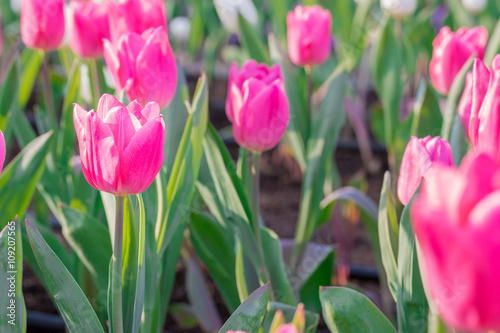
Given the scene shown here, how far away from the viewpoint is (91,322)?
653 mm

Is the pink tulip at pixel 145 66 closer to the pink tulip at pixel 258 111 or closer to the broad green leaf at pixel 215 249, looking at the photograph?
the pink tulip at pixel 258 111

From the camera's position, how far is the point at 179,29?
2.36 meters

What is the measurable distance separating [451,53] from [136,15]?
460 millimetres

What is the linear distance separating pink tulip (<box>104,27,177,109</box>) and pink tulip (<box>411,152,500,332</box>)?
467 millimetres

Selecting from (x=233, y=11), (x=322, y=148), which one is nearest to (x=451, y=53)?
(x=322, y=148)

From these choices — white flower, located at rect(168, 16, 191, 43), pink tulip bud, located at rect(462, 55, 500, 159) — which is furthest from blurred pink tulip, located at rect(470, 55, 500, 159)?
white flower, located at rect(168, 16, 191, 43)

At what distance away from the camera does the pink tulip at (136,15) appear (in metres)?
0.86

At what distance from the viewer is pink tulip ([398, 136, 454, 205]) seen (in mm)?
613

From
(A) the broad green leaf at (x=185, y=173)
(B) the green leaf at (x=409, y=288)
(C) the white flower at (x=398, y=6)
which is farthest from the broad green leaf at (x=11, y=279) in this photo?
(C) the white flower at (x=398, y=6)

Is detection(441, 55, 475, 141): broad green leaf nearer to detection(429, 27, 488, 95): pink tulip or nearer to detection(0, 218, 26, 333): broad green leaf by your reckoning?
detection(429, 27, 488, 95): pink tulip

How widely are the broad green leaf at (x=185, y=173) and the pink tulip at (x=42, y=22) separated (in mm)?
348

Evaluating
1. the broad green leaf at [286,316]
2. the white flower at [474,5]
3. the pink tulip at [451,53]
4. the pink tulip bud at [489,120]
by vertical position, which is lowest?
the broad green leaf at [286,316]

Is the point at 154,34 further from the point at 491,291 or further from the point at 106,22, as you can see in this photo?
the point at 491,291

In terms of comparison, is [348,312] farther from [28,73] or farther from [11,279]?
[28,73]
